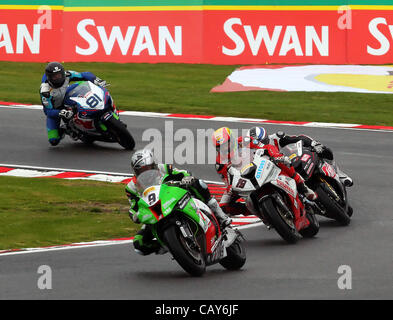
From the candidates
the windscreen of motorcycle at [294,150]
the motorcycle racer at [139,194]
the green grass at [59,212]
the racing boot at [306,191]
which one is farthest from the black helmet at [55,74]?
the motorcycle racer at [139,194]

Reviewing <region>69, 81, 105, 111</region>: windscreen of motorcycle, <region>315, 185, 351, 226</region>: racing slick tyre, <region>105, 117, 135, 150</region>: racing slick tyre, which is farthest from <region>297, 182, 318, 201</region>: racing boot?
<region>69, 81, 105, 111</region>: windscreen of motorcycle

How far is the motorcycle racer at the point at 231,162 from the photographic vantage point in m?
11.4

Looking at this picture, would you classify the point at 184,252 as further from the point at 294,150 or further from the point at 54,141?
the point at 54,141

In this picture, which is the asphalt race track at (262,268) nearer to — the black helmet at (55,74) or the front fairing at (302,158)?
the front fairing at (302,158)

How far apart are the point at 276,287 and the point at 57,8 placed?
1748 cm

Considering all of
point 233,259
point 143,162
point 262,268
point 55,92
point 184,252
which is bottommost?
point 262,268

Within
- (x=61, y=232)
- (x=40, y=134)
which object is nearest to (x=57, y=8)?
(x=40, y=134)

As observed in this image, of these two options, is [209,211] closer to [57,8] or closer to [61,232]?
[61,232]

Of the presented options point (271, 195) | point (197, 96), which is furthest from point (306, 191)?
point (197, 96)

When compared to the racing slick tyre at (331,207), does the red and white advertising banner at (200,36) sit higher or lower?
higher

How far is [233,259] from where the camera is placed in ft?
32.9

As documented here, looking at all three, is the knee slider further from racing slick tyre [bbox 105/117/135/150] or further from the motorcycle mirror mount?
the motorcycle mirror mount

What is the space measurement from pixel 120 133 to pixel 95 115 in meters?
0.54

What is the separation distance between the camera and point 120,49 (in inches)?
1004
